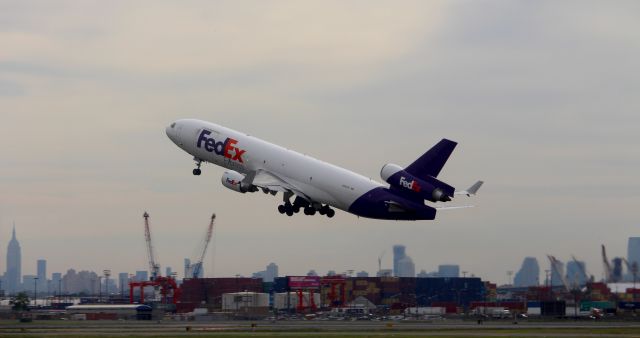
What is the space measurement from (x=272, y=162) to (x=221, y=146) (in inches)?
316

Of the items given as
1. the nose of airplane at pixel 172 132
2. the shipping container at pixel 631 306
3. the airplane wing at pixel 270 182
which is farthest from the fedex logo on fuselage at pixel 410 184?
the shipping container at pixel 631 306

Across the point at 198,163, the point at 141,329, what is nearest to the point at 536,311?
the point at 198,163

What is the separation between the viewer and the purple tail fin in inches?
4405

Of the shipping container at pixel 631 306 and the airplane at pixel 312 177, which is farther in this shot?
the shipping container at pixel 631 306

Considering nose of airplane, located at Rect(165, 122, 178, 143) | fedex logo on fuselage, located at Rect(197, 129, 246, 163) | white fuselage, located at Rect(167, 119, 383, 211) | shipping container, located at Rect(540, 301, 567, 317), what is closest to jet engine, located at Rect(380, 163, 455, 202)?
white fuselage, located at Rect(167, 119, 383, 211)

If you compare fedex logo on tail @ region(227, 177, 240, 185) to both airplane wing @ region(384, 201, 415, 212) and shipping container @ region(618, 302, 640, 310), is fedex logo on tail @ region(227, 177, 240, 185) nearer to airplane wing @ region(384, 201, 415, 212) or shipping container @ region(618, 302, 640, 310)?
airplane wing @ region(384, 201, 415, 212)

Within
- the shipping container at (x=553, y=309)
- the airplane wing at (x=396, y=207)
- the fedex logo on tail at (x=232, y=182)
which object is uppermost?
the fedex logo on tail at (x=232, y=182)

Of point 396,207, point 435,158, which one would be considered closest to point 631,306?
point 396,207

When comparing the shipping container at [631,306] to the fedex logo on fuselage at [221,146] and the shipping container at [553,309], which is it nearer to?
the shipping container at [553,309]

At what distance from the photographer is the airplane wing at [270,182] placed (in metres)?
126

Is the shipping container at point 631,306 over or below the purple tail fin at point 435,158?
below

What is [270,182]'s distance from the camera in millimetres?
127375

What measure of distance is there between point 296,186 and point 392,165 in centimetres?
1463

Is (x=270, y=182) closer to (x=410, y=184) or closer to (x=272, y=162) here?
(x=272, y=162)
